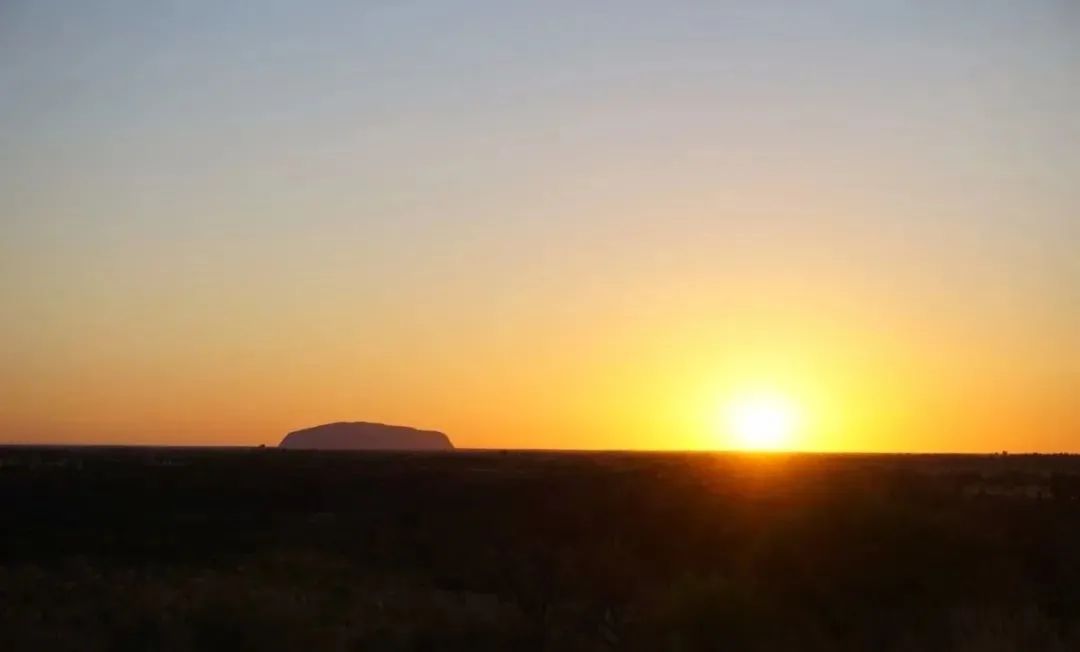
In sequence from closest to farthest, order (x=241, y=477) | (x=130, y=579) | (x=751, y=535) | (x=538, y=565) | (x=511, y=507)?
(x=130, y=579) → (x=538, y=565) → (x=751, y=535) → (x=511, y=507) → (x=241, y=477)

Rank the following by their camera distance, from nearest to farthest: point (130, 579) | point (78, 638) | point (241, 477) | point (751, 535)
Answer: point (78, 638)
point (130, 579)
point (751, 535)
point (241, 477)

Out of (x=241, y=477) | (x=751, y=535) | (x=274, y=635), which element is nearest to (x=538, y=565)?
(x=751, y=535)

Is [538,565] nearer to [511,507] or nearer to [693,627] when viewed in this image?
[693,627]

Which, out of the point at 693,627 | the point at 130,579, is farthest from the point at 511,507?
the point at 693,627

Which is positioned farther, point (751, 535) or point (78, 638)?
point (751, 535)

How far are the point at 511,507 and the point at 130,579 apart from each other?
2492 cm

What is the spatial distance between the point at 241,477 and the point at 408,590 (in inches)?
2166

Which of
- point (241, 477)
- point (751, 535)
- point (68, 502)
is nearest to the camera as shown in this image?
point (751, 535)

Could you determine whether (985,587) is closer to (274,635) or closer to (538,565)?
(538,565)

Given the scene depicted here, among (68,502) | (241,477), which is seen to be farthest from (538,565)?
(241,477)

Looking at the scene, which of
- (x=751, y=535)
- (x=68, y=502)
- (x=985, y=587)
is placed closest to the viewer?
(x=985, y=587)

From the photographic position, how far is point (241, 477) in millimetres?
75312

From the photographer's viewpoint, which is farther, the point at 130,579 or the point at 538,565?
the point at 538,565

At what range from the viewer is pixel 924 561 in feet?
75.0
